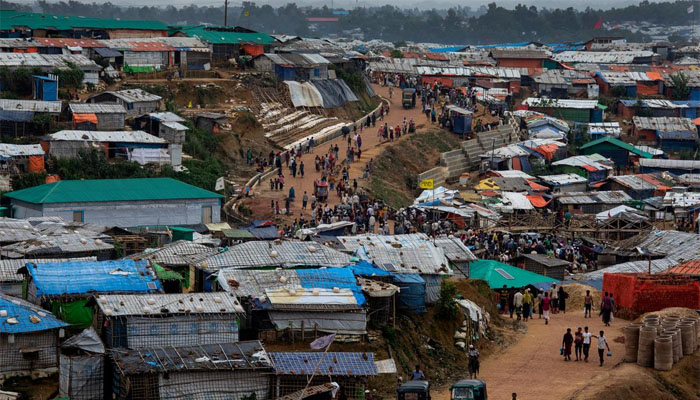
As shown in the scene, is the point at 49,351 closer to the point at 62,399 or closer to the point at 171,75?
the point at 62,399

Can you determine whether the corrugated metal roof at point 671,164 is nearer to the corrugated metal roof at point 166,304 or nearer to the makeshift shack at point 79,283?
the makeshift shack at point 79,283

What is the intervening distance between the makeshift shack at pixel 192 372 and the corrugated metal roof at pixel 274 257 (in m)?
2.99

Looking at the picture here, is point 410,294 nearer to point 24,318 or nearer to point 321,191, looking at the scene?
point 24,318

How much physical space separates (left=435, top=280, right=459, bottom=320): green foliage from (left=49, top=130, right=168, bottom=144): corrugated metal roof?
17.9 meters

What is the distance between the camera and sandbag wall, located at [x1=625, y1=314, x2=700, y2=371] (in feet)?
60.9

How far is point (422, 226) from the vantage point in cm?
3316

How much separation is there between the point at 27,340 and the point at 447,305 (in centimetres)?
700

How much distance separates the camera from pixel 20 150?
33.8m

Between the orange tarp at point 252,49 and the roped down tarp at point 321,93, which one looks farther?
the orange tarp at point 252,49

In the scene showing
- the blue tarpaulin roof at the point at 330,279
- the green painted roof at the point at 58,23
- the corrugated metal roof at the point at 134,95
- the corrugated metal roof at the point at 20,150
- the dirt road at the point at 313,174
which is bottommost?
the dirt road at the point at 313,174

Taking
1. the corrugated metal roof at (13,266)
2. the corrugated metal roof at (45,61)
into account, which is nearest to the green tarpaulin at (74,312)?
the corrugated metal roof at (13,266)

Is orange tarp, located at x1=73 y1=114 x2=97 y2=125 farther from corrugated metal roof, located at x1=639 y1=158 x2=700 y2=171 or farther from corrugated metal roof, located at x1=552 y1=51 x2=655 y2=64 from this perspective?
corrugated metal roof, located at x1=552 y1=51 x2=655 y2=64

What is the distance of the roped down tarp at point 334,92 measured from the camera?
50375mm

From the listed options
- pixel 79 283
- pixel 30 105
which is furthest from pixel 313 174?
pixel 79 283
